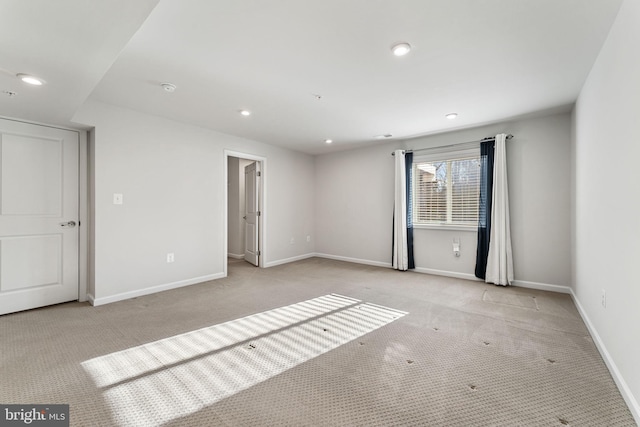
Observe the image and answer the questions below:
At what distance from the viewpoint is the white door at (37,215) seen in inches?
119

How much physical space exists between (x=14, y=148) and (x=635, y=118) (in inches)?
206

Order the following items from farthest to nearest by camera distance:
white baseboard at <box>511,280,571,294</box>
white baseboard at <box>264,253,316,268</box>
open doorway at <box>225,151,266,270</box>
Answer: white baseboard at <box>264,253,316,268</box> → open doorway at <box>225,151,266,270</box> → white baseboard at <box>511,280,571,294</box>

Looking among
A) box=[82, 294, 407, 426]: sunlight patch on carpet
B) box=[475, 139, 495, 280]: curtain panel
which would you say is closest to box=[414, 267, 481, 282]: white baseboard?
box=[475, 139, 495, 280]: curtain panel

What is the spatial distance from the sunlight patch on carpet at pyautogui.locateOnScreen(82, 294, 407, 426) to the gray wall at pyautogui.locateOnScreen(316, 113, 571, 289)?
2.16m

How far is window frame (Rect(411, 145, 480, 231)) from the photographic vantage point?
177 inches

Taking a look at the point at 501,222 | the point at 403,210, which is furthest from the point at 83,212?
the point at 501,222

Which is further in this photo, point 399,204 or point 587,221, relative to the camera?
point 399,204

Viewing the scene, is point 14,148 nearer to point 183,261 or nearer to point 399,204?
point 183,261

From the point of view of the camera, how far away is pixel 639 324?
1508 mm

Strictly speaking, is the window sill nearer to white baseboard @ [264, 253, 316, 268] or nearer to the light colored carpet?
the light colored carpet

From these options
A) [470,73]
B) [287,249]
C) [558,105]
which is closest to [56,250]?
[287,249]

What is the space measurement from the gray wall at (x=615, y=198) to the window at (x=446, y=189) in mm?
1712

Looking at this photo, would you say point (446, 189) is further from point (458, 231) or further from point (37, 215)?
point (37, 215)

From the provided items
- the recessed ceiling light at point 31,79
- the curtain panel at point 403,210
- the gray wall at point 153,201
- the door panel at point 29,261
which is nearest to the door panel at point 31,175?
the door panel at point 29,261
